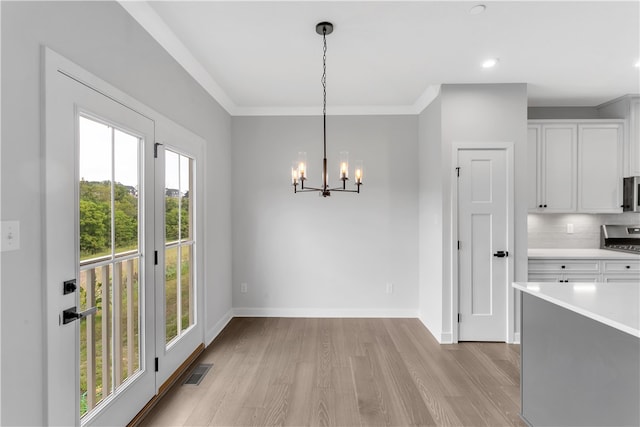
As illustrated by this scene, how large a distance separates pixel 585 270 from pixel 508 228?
1027mm

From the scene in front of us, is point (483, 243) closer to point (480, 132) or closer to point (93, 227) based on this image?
point (480, 132)

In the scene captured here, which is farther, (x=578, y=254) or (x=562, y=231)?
(x=562, y=231)

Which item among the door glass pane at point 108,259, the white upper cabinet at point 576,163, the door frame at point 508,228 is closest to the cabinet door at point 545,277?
the door frame at point 508,228

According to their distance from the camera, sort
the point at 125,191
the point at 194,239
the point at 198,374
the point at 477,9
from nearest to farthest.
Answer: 1. the point at 125,191
2. the point at 477,9
3. the point at 198,374
4. the point at 194,239

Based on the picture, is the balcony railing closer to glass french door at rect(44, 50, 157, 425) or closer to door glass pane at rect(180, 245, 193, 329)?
glass french door at rect(44, 50, 157, 425)

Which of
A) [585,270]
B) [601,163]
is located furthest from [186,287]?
[601,163]

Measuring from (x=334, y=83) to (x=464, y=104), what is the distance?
1427 mm

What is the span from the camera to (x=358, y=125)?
418cm

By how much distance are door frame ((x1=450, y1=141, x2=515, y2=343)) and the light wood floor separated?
0.30 metres

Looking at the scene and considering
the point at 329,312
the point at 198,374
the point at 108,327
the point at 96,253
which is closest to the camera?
the point at 96,253

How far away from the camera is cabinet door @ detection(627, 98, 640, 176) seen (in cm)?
366

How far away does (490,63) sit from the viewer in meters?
2.91

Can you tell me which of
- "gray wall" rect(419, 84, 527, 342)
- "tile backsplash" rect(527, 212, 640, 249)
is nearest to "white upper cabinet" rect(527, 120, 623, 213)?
"tile backsplash" rect(527, 212, 640, 249)

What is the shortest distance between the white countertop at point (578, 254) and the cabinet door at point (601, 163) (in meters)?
0.50
